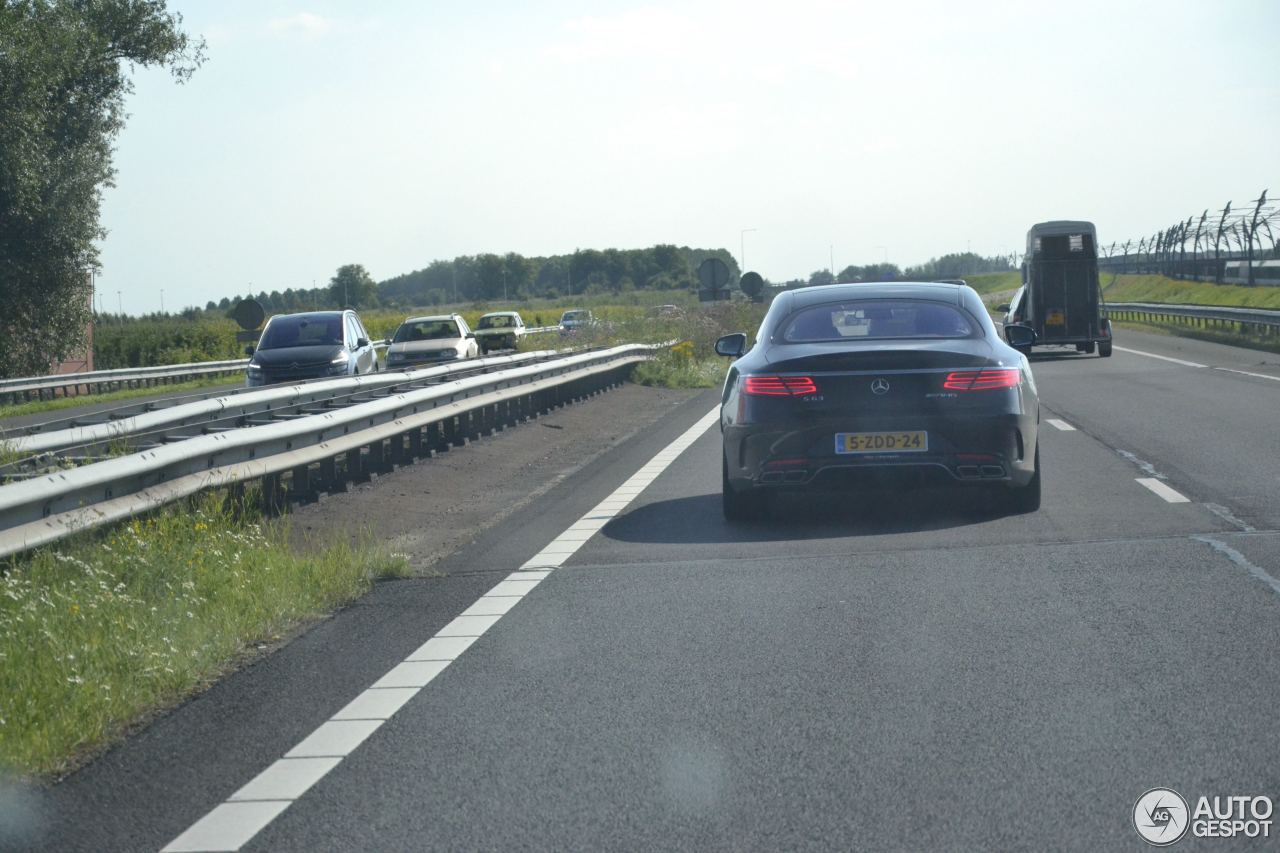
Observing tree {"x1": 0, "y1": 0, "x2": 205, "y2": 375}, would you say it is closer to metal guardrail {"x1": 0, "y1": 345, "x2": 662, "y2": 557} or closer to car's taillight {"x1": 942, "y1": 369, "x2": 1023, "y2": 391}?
metal guardrail {"x1": 0, "y1": 345, "x2": 662, "y2": 557}

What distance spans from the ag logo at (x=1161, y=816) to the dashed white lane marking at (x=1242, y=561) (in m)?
3.30

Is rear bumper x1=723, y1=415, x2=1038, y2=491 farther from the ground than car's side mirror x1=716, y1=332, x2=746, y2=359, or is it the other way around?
car's side mirror x1=716, y1=332, x2=746, y2=359

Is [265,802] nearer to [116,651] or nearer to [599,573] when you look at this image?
[116,651]

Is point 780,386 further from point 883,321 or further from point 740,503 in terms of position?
point 883,321

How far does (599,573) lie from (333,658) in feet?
7.71

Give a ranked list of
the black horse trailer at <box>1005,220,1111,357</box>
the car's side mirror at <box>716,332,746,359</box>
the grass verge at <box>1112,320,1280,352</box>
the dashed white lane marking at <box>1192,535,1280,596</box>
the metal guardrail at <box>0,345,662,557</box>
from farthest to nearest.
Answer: the black horse trailer at <box>1005,220,1111,357</box>, the grass verge at <box>1112,320,1280,352</box>, the car's side mirror at <box>716,332,746,359</box>, the metal guardrail at <box>0,345,662,557</box>, the dashed white lane marking at <box>1192,535,1280,596</box>

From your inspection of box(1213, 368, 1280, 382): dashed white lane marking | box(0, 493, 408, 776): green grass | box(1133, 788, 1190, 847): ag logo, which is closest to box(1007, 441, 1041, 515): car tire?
box(0, 493, 408, 776): green grass

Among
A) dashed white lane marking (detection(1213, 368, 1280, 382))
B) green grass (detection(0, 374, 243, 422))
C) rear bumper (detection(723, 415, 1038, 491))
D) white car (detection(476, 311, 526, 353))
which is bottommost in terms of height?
green grass (detection(0, 374, 243, 422))

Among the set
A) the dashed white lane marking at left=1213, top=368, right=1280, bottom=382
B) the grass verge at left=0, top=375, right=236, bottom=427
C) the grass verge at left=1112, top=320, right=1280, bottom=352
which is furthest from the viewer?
the grass verge at left=1112, top=320, right=1280, bottom=352

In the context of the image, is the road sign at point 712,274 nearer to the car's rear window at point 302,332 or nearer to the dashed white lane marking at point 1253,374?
the car's rear window at point 302,332

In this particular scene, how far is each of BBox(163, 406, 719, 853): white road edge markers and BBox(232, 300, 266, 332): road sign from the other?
1593 inches

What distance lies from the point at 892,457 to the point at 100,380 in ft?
107

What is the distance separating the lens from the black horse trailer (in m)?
38.3

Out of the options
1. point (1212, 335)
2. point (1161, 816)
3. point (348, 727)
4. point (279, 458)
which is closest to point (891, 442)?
point (279, 458)
